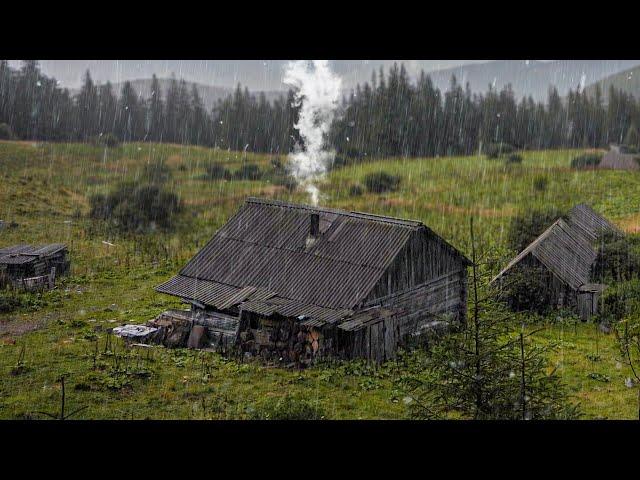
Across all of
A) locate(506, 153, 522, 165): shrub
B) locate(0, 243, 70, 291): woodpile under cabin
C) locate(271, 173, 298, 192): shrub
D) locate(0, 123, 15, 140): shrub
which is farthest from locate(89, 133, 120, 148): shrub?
locate(0, 243, 70, 291): woodpile under cabin

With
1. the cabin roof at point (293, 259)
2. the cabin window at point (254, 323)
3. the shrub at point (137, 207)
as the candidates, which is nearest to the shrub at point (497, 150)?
the shrub at point (137, 207)

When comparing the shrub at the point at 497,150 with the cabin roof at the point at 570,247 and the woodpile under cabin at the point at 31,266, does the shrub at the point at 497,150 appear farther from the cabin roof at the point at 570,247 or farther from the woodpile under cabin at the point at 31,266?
the woodpile under cabin at the point at 31,266

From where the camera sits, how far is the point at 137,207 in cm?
3556

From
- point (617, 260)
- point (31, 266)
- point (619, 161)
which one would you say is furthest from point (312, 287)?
point (619, 161)

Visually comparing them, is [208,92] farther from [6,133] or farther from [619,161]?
[619,161]

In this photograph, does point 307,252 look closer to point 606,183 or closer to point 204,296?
point 204,296

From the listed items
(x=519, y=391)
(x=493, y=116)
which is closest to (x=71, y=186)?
(x=519, y=391)

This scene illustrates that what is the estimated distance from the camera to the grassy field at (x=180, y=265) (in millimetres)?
17234

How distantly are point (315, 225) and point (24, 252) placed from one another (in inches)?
412

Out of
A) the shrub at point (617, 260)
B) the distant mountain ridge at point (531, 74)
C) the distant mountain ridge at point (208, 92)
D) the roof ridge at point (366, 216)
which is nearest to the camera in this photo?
the roof ridge at point (366, 216)

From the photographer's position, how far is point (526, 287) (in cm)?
2411

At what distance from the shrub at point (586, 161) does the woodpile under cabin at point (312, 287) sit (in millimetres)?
23864

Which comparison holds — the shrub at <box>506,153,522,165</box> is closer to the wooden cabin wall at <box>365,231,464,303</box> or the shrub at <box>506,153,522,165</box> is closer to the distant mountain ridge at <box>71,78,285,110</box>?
the distant mountain ridge at <box>71,78,285,110</box>
